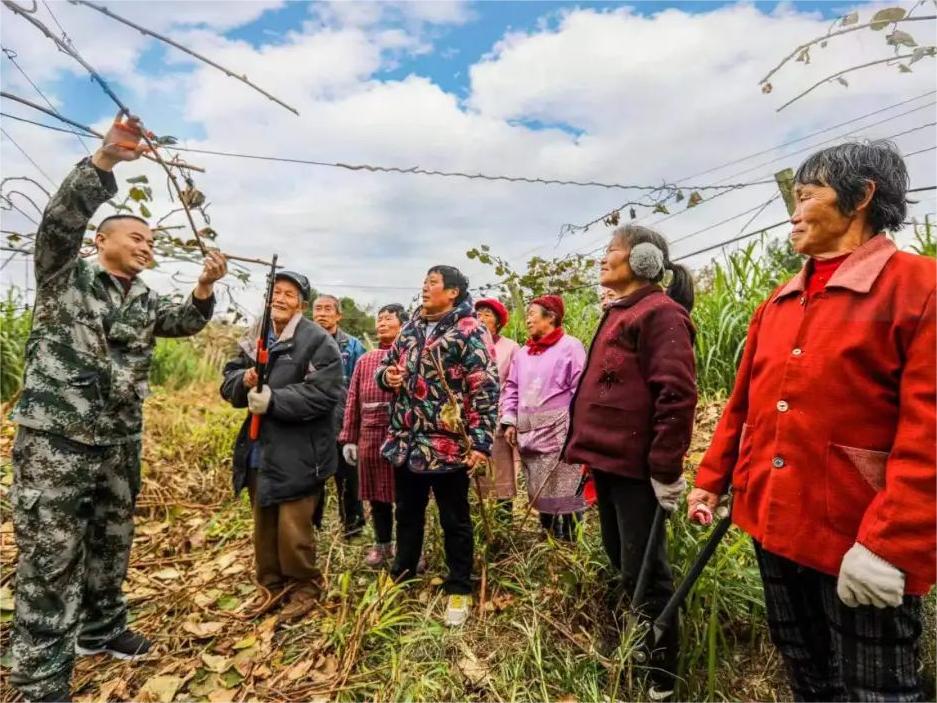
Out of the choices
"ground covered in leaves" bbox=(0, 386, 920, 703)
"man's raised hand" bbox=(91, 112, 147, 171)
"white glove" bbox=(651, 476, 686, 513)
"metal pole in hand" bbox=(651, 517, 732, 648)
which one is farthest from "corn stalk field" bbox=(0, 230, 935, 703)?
"man's raised hand" bbox=(91, 112, 147, 171)

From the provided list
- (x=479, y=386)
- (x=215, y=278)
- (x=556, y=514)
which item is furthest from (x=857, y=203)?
(x=215, y=278)

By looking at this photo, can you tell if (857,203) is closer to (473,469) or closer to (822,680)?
(822,680)

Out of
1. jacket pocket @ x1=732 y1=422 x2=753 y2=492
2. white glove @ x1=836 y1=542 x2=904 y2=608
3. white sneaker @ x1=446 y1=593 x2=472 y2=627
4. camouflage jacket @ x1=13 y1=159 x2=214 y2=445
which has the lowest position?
white sneaker @ x1=446 y1=593 x2=472 y2=627

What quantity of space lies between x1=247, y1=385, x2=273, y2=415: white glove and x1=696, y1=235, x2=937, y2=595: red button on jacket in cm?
237

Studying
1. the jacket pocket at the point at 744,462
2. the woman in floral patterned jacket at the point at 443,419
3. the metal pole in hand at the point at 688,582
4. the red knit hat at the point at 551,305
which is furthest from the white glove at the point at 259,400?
the jacket pocket at the point at 744,462

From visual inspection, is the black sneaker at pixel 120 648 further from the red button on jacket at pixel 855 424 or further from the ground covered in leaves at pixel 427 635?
the red button on jacket at pixel 855 424

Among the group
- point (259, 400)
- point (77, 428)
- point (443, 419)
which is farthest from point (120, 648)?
point (443, 419)

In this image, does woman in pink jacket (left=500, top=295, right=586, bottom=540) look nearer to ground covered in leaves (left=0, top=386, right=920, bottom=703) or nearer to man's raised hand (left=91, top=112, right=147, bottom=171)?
ground covered in leaves (left=0, top=386, right=920, bottom=703)

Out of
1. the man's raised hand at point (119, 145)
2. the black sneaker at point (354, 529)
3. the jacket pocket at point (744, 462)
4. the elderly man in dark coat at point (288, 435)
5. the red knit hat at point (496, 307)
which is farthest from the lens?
the red knit hat at point (496, 307)

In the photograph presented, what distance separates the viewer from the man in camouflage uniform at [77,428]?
7.45 feet

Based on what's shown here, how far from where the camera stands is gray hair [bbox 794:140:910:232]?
1542 millimetres

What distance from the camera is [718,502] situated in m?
1.95

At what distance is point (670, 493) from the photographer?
2.06 meters

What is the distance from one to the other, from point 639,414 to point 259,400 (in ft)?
6.52
